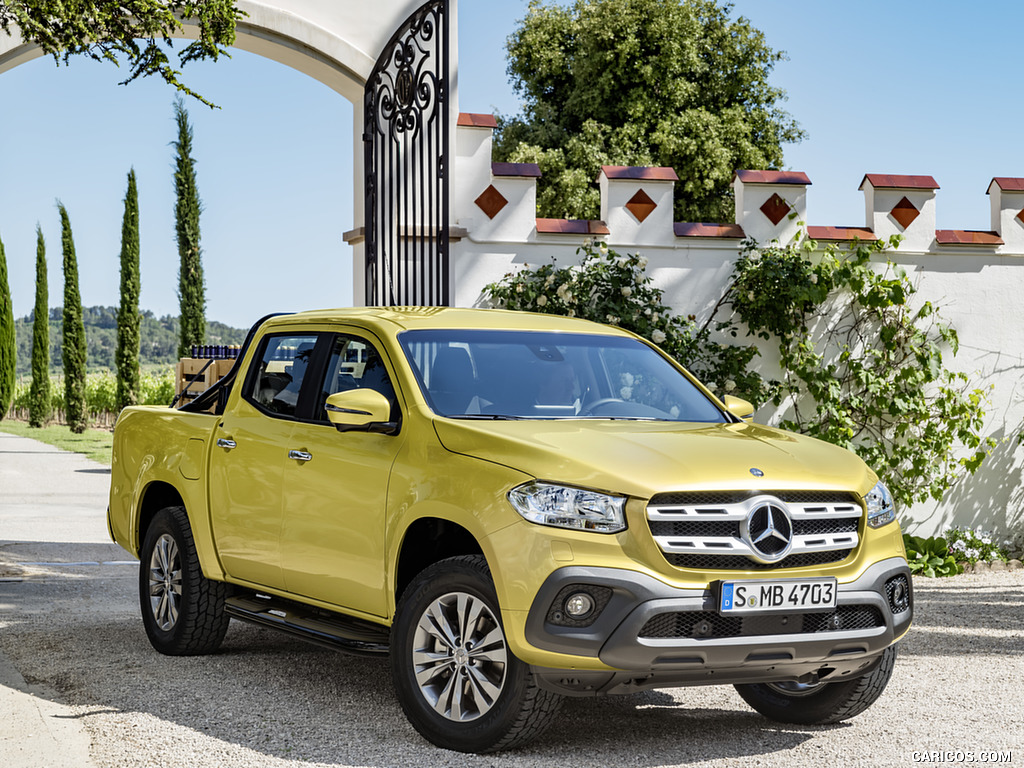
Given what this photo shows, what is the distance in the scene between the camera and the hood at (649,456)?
421 cm

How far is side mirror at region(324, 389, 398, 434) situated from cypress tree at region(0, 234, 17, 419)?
33853mm

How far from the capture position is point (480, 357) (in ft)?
17.6

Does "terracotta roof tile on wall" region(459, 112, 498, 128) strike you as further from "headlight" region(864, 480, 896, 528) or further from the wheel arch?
"headlight" region(864, 480, 896, 528)

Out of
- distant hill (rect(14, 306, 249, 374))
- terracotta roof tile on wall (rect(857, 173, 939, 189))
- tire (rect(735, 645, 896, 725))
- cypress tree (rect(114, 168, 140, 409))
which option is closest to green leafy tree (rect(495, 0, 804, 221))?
cypress tree (rect(114, 168, 140, 409))

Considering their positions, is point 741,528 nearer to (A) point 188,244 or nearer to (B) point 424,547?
(B) point 424,547

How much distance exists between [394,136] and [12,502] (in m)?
7.96

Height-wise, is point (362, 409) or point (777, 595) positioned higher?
point (362, 409)

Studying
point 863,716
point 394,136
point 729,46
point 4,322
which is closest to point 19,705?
point 863,716

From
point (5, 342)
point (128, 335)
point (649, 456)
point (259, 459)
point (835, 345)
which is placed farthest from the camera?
point (5, 342)

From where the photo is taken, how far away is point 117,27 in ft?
24.6

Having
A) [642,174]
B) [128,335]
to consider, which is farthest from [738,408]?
[128,335]

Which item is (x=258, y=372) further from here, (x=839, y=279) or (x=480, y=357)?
(x=839, y=279)

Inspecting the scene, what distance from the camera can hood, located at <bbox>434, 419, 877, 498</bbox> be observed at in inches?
166

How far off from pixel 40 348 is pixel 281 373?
112ft
